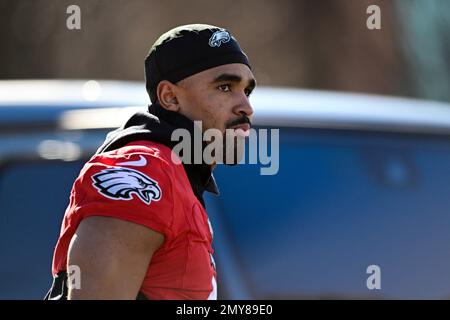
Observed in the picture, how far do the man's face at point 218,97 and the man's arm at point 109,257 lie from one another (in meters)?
0.55

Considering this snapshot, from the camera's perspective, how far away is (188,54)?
3.21m

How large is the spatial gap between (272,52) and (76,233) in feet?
24.2

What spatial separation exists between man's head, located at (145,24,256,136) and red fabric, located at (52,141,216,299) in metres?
0.30

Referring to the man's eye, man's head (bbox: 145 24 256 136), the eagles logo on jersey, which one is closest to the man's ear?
man's head (bbox: 145 24 256 136)

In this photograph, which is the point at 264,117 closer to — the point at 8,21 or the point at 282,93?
the point at 282,93

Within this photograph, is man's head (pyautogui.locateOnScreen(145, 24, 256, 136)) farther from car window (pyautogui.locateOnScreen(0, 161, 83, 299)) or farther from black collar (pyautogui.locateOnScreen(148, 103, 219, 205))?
car window (pyautogui.locateOnScreen(0, 161, 83, 299))

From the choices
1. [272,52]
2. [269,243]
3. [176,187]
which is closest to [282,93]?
[269,243]

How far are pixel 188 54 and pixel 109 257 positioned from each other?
0.79 metres

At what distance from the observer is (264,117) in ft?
13.2

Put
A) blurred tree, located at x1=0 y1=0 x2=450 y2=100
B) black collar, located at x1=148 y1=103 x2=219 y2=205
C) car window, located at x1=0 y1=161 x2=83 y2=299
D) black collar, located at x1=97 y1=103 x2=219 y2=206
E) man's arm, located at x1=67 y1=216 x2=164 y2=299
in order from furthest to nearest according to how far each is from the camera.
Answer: blurred tree, located at x1=0 y1=0 x2=450 y2=100, car window, located at x1=0 y1=161 x2=83 y2=299, black collar, located at x1=148 y1=103 x2=219 y2=205, black collar, located at x1=97 y1=103 x2=219 y2=206, man's arm, located at x1=67 y1=216 x2=164 y2=299

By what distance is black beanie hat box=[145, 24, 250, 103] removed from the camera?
10.6 feet

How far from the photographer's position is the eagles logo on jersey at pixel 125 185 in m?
2.71

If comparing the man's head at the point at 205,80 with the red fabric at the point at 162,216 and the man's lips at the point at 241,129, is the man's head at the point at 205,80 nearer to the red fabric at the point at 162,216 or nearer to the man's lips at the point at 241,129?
the man's lips at the point at 241,129

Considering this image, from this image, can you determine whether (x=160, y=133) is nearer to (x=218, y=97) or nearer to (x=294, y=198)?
(x=218, y=97)
